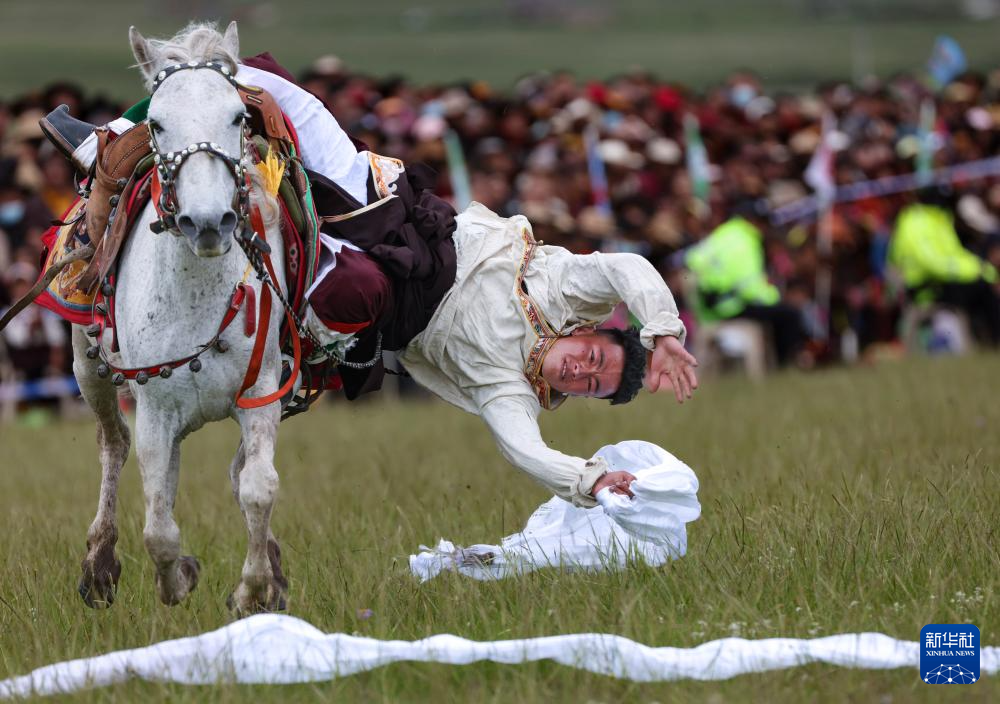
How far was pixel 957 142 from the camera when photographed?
2141 cm

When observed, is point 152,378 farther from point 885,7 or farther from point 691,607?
point 885,7

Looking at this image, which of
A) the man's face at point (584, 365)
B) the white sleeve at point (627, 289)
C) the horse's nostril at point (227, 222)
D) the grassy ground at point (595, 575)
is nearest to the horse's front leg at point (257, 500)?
the grassy ground at point (595, 575)

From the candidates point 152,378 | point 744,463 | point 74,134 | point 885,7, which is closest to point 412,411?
point 744,463

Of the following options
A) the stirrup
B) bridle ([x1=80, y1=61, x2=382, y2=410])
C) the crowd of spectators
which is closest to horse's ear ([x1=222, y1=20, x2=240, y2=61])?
bridle ([x1=80, y1=61, x2=382, y2=410])

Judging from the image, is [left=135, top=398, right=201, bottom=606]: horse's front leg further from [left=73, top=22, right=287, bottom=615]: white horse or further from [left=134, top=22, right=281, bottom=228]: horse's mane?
[left=134, top=22, right=281, bottom=228]: horse's mane

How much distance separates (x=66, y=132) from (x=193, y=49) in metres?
1.48

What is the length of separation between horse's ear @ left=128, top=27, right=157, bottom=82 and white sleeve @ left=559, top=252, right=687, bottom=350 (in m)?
1.97

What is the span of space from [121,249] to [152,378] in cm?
55

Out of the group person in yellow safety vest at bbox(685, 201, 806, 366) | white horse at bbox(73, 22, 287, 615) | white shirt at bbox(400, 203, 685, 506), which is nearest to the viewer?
white horse at bbox(73, 22, 287, 615)

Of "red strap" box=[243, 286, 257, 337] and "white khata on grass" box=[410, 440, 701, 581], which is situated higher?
"red strap" box=[243, 286, 257, 337]

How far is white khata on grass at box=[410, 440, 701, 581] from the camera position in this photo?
6387mm

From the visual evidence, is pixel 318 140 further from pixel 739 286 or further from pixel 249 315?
pixel 739 286

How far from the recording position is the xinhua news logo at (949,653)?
5.06 metres

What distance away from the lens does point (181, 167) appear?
17.5 ft
